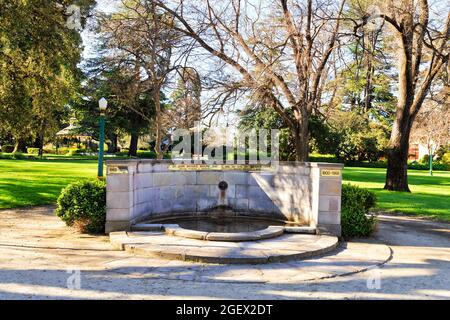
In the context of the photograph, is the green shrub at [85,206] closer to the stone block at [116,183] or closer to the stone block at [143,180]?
the stone block at [116,183]

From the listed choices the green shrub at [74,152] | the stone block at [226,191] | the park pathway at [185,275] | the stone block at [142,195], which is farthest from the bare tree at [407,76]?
the green shrub at [74,152]

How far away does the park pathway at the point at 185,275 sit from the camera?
5777 mm

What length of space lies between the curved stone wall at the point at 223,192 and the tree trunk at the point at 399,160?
1268cm

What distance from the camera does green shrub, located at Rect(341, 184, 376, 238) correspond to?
32.5 feet

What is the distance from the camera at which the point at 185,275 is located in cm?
657

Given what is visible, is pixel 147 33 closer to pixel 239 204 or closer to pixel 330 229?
pixel 239 204

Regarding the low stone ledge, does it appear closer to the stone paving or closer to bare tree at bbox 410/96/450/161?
the stone paving

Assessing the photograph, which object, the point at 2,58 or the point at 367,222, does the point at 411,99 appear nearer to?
the point at 367,222

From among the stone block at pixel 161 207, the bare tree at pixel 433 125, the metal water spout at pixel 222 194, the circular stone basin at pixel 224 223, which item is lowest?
the circular stone basin at pixel 224 223

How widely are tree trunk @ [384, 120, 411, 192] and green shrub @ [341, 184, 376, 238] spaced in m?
13.0

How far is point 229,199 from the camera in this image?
12.5m

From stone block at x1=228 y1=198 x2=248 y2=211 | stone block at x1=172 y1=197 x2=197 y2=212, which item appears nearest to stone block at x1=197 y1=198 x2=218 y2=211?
stone block at x1=172 y1=197 x2=197 y2=212

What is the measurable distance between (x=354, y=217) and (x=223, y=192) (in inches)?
161
